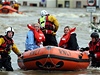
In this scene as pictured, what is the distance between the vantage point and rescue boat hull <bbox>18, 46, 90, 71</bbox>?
9625 mm

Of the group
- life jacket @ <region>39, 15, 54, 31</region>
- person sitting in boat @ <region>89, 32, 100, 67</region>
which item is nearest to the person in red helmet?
life jacket @ <region>39, 15, 54, 31</region>

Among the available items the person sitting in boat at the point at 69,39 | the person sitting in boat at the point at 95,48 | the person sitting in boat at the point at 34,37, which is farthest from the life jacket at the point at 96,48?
the person sitting in boat at the point at 34,37

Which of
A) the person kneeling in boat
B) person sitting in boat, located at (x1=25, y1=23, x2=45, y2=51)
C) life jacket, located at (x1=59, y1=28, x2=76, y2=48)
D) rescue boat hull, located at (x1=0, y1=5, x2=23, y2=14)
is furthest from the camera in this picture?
rescue boat hull, located at (x1=0, y1=5, x2=23, y2=14)

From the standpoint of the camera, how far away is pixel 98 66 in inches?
429

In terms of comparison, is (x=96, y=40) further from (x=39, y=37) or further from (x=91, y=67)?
(x=39, y=37)

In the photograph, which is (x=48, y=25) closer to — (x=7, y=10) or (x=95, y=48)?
(x=95, y=48)

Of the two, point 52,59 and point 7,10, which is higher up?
point 52,59

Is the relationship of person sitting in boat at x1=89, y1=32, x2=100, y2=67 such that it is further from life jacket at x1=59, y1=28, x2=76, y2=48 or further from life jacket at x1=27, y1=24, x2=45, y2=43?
life jacket at x1=27, y1=24, x2=45, y2=43

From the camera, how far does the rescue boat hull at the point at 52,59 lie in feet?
31.6

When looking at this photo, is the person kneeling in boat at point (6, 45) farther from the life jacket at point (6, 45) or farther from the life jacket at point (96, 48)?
the life jacket at point (96, 48)

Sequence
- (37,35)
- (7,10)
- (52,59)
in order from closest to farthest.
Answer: (52,59), (37,35), (7,10)

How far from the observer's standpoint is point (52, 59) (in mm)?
9602

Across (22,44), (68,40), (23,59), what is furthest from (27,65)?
(22,44)

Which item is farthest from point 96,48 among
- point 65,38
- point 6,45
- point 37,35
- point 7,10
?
point 7,10
